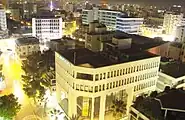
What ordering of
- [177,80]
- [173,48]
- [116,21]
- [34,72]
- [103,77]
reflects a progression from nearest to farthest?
[103,77] → [177,80] → [34,72] → [173,48] → [116,21]

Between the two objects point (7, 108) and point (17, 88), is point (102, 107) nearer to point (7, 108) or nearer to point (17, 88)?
point (7, 108)

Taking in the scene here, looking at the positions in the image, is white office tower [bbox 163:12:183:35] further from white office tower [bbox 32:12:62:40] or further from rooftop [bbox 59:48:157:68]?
rooftop [bbox 59:48:157:68]

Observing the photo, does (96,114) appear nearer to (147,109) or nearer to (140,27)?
(147,109)

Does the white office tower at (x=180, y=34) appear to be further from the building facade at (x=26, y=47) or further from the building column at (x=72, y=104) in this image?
the building column at (x=72, y=104)

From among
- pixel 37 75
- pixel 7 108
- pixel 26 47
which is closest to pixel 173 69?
pixel 37 75

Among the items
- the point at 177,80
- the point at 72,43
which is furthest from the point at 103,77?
the point at 72,43

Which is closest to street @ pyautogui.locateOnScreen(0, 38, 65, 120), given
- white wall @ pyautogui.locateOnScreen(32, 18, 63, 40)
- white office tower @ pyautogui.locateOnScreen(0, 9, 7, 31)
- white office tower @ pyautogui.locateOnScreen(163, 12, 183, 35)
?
white wall @ pyautogui.locateOnScreen(32, 18, 63, 40)
